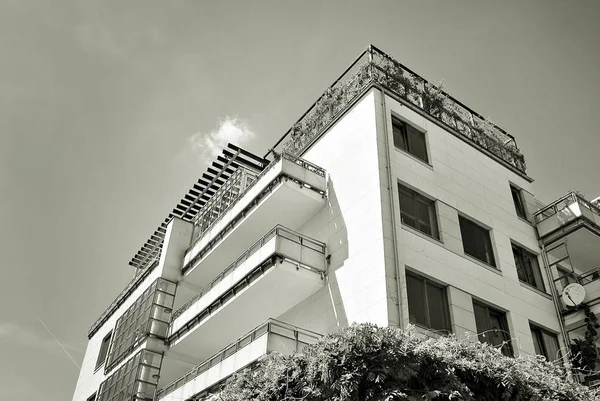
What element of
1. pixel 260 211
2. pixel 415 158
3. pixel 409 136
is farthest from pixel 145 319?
pixel 409 136

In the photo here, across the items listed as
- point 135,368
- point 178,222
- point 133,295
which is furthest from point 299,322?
point 133,295

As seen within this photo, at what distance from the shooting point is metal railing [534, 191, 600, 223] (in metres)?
23.0

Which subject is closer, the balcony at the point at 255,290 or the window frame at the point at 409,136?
the balcony at the point at 255,290

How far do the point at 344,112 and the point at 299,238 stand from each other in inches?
224

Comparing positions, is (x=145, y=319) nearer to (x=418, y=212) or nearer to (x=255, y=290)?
(x=255, y=290)

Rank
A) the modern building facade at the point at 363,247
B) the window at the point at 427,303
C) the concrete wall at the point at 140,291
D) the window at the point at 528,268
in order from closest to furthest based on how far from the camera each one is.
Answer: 1. the window at the point at 427,303
2. the modern building facade at the point at 363,247
3. the window at the point at 528,268
4. the concrete wall at the point at 140,291

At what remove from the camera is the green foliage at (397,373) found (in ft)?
39.5

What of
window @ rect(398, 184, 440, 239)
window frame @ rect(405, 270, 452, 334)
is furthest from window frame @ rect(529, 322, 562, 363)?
window @ rect(398, 184, 440, 239)

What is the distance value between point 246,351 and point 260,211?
6309 millimetres

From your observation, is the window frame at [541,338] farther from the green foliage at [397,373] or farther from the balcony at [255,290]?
the balcony at [255,290]

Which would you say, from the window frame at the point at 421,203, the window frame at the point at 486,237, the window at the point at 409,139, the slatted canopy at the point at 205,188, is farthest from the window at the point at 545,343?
the slatted canopy at the point at 205,188

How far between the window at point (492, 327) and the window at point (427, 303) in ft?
4.55

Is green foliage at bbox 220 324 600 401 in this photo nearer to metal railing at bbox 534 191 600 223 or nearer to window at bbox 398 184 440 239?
window at bbox 398 184 440 239

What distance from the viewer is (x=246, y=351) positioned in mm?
17406
